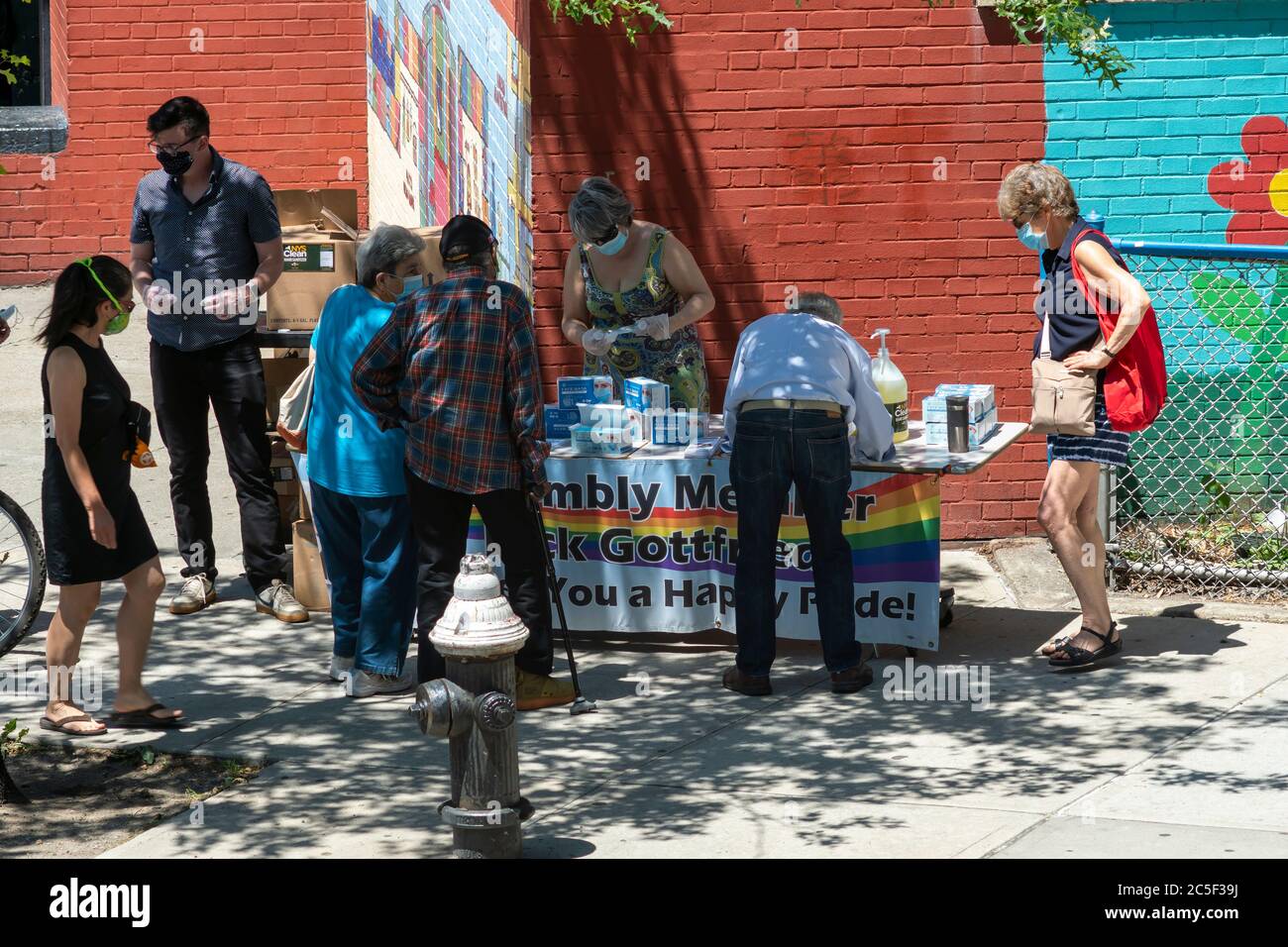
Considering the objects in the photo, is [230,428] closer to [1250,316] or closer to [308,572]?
[308,572]

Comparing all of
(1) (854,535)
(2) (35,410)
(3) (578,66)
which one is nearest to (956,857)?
(1) (854,535)

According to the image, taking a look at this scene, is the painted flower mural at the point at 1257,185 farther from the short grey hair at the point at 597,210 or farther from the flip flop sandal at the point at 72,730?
the flip flop sandal at the point at 72,730

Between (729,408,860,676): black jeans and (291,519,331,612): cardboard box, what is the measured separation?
7.15 ft

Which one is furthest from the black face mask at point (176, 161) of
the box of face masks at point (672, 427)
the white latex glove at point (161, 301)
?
the box of face masks at point (672, 427)

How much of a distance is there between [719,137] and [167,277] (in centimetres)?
281

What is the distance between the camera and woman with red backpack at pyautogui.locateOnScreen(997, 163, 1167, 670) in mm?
7055

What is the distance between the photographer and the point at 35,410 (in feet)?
36.6

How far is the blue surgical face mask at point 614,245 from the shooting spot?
7.96 metres

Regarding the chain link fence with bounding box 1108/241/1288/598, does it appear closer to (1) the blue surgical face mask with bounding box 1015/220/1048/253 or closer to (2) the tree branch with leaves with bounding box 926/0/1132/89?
(2) the tree branch with leaves with bounding box 926/0/1132/89

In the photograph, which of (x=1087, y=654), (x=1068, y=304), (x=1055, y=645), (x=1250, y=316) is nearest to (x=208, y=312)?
(x=1068, y=304)

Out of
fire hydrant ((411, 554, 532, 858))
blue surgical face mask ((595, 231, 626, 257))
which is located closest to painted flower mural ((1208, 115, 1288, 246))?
blue surgical face mask ((595, 231, 626, 257))

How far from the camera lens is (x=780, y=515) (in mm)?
6973
